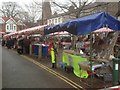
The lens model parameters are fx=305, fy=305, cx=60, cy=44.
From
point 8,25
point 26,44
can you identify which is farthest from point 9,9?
point 26,44

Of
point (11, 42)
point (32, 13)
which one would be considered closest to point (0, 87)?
point (11, 42)

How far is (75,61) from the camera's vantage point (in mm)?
15516

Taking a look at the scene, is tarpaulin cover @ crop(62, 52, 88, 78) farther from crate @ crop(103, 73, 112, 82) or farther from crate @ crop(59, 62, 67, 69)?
crate @ crop(103, 73, 112, 82)

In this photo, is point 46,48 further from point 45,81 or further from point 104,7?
point 104,7

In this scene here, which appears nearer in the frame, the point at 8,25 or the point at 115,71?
the point at 115,71

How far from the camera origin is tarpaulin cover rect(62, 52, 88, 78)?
46.2ft

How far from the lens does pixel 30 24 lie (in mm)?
67562

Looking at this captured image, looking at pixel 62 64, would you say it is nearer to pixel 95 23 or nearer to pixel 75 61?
pixel 75 61

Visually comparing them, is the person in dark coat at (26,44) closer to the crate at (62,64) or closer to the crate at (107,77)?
the crate at (62,64)

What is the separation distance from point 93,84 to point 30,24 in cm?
5615

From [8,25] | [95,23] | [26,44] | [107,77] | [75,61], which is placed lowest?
[107,77]

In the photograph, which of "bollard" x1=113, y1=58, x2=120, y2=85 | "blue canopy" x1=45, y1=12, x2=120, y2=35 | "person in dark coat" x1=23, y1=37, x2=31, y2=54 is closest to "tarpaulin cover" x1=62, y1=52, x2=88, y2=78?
"bollard" x1=113, y1=58, x2=120, y2=85

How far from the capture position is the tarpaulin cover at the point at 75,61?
14088 mm

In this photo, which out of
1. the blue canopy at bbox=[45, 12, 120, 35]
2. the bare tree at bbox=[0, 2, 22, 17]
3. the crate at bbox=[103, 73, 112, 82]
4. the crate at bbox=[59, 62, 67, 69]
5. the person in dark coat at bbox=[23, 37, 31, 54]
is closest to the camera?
the blue canopy at bbox=[45, 12, 120, 35]
